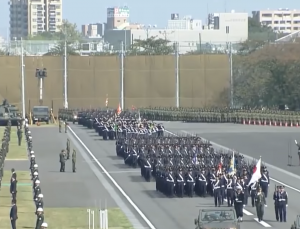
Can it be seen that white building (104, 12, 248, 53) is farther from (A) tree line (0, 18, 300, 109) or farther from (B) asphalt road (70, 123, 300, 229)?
(B) asphalt road (70, 123, 300, 229)

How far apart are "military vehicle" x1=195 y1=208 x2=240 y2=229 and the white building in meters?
128

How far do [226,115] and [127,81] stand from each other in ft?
50.1

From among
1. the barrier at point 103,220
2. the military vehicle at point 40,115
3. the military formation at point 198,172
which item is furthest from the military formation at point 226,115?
the barrier at point 103,220

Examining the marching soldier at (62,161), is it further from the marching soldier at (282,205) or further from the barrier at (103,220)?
the barrier at (103,220)

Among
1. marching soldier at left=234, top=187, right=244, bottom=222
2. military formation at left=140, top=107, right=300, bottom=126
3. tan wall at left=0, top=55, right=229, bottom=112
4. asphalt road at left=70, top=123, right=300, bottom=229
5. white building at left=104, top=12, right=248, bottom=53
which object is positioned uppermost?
white building at left=104, top=12, right=248, bottom=53

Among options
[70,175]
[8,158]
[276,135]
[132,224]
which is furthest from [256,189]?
[276,135]

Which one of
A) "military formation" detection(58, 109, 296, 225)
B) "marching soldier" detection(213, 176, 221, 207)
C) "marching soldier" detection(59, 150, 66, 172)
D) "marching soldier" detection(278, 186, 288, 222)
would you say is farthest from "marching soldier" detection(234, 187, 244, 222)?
"marching soldier" detection(59, 150, 66, 172)

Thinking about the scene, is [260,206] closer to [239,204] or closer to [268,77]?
[239,204]

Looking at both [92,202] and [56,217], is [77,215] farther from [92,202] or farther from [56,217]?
[92,202]

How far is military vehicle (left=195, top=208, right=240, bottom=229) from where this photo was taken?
1026 inches

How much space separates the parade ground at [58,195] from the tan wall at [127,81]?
1432 inches

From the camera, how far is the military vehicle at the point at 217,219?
85.5 feet

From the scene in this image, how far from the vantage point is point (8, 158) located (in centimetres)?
5212

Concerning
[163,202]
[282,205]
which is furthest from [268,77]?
[282,205]
